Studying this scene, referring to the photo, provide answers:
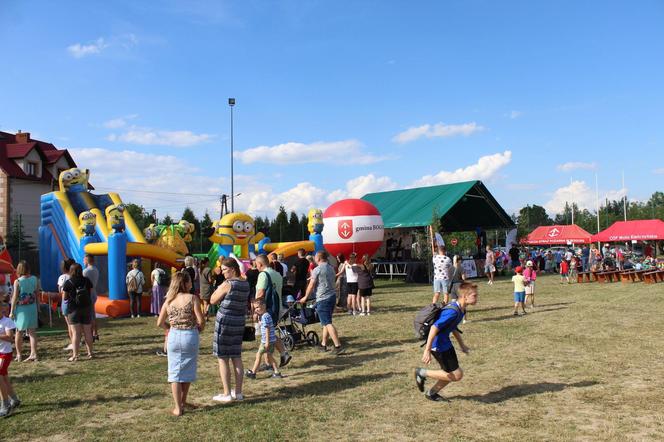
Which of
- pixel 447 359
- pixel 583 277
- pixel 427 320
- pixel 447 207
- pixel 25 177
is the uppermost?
pixel 25 177

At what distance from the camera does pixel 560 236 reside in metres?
44.9

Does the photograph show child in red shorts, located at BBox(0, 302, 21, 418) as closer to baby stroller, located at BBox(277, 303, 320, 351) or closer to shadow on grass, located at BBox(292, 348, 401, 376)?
shadow on grass, located at BBox(292, 348, 401, 376)

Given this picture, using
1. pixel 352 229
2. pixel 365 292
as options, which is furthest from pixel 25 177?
pixel 365 292

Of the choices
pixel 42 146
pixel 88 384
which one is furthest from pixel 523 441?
pixel 42 146

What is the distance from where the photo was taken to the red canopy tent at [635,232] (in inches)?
1423

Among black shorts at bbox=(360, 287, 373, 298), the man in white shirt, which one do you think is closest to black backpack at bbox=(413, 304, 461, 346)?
the man in white shirt

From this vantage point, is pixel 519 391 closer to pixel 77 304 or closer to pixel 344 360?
pixel 344 360

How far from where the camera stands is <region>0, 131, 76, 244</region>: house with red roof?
29281 millimetres

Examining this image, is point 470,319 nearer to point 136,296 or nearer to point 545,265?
point 136,296

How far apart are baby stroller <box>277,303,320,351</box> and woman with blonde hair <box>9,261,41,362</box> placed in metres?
3.83

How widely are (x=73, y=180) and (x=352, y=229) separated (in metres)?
10.1

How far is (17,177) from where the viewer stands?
29.5m

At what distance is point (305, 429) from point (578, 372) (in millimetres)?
3871

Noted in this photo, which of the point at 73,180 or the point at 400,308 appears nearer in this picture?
the point at 400,308
